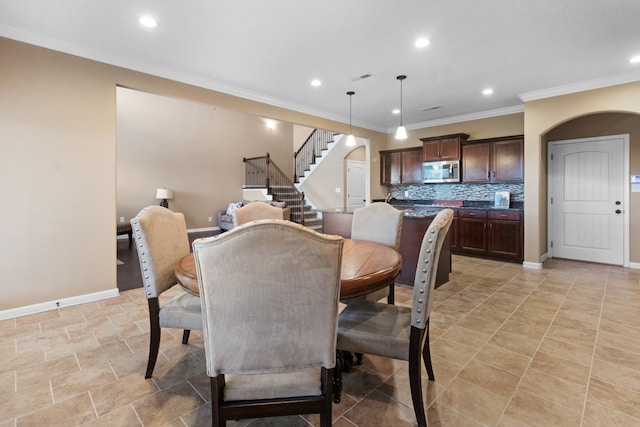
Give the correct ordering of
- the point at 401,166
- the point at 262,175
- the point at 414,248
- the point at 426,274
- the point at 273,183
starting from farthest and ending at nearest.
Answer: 1. the point at 262,175
2. the point at 273,183
3. the point at 401,166
4. the point at 414,248
5. the point at 426,274

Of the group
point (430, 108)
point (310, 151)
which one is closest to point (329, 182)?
point (310, 151)

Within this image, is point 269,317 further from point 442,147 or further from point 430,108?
point 442,147

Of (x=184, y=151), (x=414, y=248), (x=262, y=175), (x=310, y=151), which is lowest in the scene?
(x=414, y=248)

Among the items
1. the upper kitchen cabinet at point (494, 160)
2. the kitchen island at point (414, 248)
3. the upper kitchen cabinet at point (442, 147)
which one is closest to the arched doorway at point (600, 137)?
the upper kitchen cabinet at point (494, 160)

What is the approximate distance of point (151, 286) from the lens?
6.35 ft

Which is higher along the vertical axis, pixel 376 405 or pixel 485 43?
pixel 485 43

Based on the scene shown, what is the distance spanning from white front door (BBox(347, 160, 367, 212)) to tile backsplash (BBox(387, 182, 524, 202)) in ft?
5.76

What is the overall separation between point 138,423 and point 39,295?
235cm

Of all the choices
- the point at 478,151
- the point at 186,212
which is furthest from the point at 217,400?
the point at 186,212

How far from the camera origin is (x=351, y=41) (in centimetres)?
304

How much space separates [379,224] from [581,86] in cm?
383

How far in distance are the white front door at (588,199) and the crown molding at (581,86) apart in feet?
3.87

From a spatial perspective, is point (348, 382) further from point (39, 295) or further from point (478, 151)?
point (478, 151)

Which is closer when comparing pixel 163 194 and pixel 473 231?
pixel 473 231
